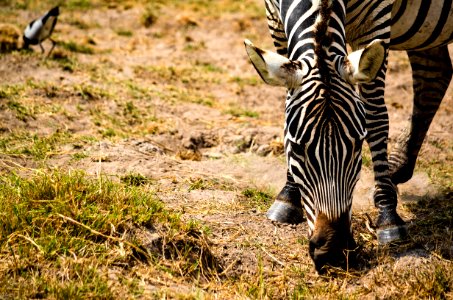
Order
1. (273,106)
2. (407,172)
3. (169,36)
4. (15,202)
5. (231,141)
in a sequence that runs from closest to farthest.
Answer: (15,202) → (407,172) → (231,141) → (273,106) → (169,36)

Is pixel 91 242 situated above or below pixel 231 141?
above

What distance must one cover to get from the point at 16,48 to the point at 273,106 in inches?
153

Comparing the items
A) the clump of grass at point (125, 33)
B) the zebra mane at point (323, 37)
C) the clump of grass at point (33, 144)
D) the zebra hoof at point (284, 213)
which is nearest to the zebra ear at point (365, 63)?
the zebra mane at point (323, 37)

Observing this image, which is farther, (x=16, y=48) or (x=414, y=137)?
(x=16, y=48)

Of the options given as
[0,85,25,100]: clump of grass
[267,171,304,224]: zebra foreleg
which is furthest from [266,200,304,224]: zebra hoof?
[0,85,25,100]: clump of grass

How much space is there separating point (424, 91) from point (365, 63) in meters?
2.78

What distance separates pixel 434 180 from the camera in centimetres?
591

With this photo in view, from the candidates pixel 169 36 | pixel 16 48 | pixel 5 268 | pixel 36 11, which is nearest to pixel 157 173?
pixel 5 268

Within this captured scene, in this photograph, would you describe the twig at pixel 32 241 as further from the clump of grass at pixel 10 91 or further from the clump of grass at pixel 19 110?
the clump of grass at pixel 10 91

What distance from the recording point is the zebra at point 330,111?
3600mm

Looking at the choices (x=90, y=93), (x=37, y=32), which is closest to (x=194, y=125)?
(x=90, y=93)

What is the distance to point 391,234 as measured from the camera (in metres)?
4.36

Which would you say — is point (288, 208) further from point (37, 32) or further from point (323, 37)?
point (37, 32)

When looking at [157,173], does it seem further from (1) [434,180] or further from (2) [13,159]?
(1) [434,180]
